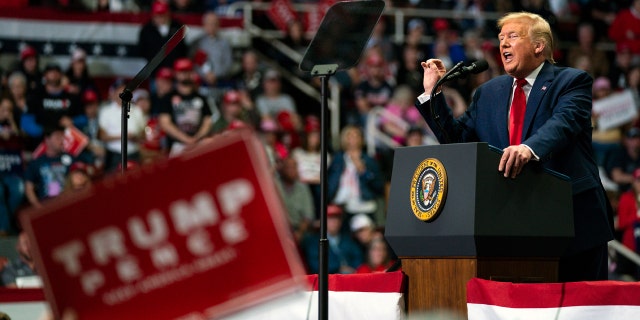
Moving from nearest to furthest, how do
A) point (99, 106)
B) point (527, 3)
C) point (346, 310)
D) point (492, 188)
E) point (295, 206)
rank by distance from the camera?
point (492, 188)
point (346, 310)
point (295, 206)
point (99, 106)
point (527, 3)

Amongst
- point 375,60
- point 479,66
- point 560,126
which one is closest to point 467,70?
point 479,66

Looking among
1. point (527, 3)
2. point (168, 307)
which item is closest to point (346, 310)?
point (168, 307)

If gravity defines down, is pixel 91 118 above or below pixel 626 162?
above

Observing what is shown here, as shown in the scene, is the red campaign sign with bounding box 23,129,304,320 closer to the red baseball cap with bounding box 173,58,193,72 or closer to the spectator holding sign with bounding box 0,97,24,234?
the spectator holding sign with bounding box 0,97,24,234

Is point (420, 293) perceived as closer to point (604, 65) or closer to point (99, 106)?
point (99, 106)

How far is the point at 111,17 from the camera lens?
494 inches

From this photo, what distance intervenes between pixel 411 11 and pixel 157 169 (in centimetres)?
1230

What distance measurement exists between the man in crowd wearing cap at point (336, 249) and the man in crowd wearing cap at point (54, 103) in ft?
8.53

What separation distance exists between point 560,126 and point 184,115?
6.80 m

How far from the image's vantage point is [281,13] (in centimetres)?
1324

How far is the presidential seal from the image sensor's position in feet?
12.6

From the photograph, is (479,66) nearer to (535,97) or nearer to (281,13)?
(535,97)

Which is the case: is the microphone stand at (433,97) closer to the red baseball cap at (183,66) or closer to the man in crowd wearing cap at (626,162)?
the red baseball cap at (183,66)

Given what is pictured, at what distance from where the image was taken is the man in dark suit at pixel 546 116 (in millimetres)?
4129
